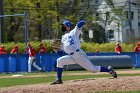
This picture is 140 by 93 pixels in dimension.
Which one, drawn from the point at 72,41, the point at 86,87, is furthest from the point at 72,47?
the point at 86,87

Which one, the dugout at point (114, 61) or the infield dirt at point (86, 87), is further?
the dugout at point (114, 61)

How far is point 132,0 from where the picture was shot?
78.9 m

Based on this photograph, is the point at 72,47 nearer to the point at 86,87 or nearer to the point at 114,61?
the point at 86,87

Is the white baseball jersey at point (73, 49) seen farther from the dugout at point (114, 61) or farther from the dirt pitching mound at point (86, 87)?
the dugout at point (114, 61)

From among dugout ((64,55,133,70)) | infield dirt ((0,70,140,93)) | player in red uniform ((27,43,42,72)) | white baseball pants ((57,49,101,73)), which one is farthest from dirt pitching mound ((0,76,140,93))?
dugout ((64,55,133,70))

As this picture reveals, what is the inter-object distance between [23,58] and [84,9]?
31.6 m

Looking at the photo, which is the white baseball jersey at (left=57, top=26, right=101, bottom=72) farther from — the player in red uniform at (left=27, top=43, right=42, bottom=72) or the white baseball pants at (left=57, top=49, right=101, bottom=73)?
the player in red uniform at (left=27, top=43, right=42, bottom=72)

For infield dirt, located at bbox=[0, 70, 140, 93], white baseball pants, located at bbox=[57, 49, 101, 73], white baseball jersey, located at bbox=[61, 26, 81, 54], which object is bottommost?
infield dirt, located at bbox=[0, 70, 140, 93]

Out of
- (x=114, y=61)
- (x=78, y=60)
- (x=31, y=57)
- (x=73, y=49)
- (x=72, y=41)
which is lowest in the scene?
(x=114, y=61)

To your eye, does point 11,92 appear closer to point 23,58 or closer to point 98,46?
point 23,58

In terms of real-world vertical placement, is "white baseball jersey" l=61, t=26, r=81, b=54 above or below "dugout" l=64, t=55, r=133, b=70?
above

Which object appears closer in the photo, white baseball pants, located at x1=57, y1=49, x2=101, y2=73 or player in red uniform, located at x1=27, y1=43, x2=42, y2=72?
white baseball pants, located at x1=57, y1=49, x2=101, y2=73

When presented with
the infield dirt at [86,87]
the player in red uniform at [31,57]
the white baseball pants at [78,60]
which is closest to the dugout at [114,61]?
the player in red uniform at [31,57]

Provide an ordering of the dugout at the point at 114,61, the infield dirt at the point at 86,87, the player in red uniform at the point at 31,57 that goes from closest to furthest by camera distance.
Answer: the infield dirt at the point at 86,87 < the player in red uniform at the point at 31,57 < the dugout at the point at 114,61
